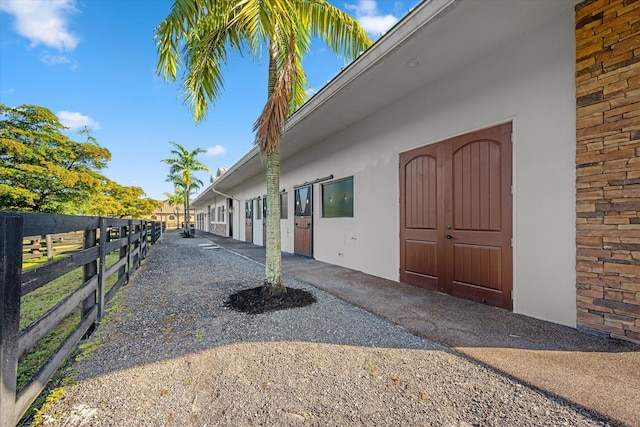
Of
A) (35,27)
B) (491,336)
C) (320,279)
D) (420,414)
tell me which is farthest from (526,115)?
(35,27)

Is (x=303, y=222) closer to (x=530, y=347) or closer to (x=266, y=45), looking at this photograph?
(x=266, y=45)

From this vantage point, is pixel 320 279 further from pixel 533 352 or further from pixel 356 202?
pixel 533 352

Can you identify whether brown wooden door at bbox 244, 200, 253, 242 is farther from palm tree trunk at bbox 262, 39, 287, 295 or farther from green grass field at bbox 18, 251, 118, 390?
palm tree trunk at bbox 262, 39, 287, 295

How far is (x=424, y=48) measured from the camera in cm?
333

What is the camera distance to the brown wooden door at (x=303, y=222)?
7879 millimetres

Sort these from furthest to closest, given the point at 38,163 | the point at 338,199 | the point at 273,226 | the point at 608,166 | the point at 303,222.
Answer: the point at 38,163, the point at 303,222, the point at 338,199, the point at 273,226, the point at 608,166

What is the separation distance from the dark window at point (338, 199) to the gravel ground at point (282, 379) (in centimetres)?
345

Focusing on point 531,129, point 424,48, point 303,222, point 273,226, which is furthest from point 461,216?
point 303,222

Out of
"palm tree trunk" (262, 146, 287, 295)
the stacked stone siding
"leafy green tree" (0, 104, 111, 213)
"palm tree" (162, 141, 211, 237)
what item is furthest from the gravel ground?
"palm tree" (162, 141, 211, 237)

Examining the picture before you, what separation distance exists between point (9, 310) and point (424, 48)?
13.8 ft

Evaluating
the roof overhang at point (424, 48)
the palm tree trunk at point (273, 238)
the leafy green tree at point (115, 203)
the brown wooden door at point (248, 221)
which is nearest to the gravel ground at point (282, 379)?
the palm tree trunk at point (273, 238)

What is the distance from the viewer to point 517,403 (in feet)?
5.43

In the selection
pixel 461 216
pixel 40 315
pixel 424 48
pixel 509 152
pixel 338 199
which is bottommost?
pixel 40 315

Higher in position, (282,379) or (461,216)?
(461,216)
